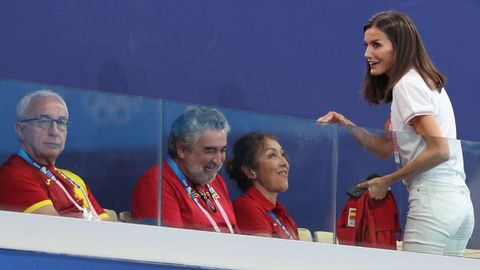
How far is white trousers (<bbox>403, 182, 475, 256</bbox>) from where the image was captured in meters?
4.25

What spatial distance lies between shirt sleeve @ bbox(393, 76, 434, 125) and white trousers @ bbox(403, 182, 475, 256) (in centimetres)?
28

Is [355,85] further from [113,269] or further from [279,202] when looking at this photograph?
[113,269]

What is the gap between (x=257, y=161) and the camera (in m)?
4.28

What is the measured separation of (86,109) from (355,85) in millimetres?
3205

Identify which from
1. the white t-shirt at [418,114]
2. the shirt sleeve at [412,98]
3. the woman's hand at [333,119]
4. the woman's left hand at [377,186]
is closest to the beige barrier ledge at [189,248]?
the woman's left hand at [377,186]

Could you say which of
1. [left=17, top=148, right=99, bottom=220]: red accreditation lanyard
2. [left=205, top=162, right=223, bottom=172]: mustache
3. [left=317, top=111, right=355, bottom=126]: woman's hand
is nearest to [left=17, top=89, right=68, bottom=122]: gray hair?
[left=17, top=148, right=99, bottom=220]: red accreditation lanyard

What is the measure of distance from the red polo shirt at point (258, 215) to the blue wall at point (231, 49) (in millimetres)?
2048

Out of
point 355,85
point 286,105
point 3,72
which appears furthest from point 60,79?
point 355,85

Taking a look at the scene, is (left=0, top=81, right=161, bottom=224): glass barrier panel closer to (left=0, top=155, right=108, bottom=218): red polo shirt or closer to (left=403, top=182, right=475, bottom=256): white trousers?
(left=0, top=155, right=108, bottom=218): red polo shirt

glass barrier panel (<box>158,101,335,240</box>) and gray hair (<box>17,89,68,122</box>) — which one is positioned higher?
gray hair (<box>17,89,68,122</box>)

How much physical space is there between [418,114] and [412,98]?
6 centimetres

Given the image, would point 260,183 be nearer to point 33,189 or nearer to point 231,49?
point 33,189

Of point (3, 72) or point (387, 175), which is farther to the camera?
point (3, 72)

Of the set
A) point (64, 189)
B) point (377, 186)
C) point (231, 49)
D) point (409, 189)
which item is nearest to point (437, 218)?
point (409, 189)
